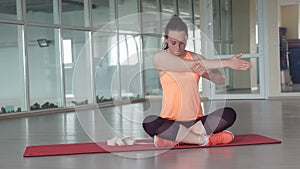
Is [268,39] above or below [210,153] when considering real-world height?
above

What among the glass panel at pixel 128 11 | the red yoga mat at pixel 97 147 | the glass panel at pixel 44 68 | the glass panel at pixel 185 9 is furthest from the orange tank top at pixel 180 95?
the glass panel at pixel 185 9

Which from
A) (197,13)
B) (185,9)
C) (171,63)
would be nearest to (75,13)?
(197,13)

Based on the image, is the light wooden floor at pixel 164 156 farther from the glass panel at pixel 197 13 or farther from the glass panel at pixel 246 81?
the glass panel at pixel 197 13

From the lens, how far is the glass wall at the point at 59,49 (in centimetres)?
702

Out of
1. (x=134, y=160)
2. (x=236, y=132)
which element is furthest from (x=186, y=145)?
(x=236, y=132)

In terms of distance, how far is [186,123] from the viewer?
3248 mm

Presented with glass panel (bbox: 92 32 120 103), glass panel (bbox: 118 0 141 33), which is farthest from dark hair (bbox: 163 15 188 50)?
glass panel (bbox: 118 0 141 33)

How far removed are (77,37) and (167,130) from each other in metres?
5.67

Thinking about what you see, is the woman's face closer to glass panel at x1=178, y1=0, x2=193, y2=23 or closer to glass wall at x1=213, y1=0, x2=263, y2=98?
glass wall at x1=213, y1=0, x2=263, y2=98

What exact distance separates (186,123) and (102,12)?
643 cm

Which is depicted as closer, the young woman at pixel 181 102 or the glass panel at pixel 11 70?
the young woman at pixel 181 102

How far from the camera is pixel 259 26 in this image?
9.03 meters

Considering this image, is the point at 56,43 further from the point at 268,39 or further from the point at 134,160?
the point at 134,160

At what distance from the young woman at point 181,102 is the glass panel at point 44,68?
460 cm
